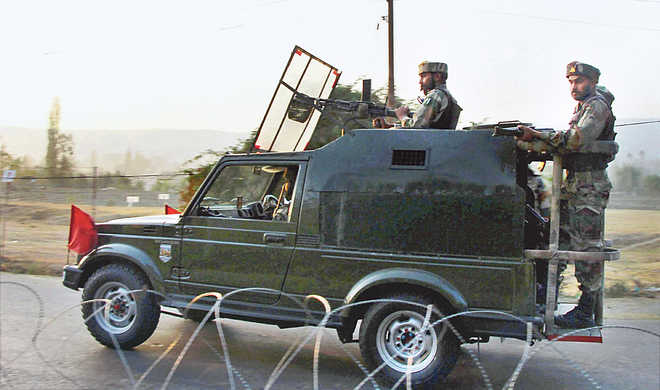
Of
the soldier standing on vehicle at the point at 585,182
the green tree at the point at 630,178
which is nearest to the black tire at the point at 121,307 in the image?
the soldier standing on vehicle at the point at 585,182

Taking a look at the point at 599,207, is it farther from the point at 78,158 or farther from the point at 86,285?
the point at 78,158

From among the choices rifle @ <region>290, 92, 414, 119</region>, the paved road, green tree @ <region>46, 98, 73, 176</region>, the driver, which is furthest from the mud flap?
green tree @ <region>46, 98, 73, 176</region>

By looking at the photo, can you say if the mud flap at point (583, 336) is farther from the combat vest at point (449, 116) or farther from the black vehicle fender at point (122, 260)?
the black vehicle fender at point (122, 260)

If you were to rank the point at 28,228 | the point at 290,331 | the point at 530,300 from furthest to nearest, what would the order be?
the point at 28,228 → the point at 290,331 → the point at 530,300

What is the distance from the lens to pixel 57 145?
22.1 m

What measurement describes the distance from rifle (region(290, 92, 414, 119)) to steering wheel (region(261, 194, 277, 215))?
3.25 feet

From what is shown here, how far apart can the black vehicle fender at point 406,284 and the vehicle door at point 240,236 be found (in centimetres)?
67

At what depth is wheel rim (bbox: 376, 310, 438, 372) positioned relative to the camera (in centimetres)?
470

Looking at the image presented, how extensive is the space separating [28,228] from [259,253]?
36.2ft

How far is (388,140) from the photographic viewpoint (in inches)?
195

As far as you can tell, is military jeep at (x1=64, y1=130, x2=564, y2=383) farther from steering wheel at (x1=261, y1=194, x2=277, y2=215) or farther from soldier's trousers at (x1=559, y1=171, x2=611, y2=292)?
soldier's trousers at (x1=559, y1=171, x2=611, y2=292)

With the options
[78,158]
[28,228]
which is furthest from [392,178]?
[78,158]

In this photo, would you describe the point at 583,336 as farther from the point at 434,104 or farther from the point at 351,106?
the point at 351,106

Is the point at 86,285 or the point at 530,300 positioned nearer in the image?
the point at 530,300
